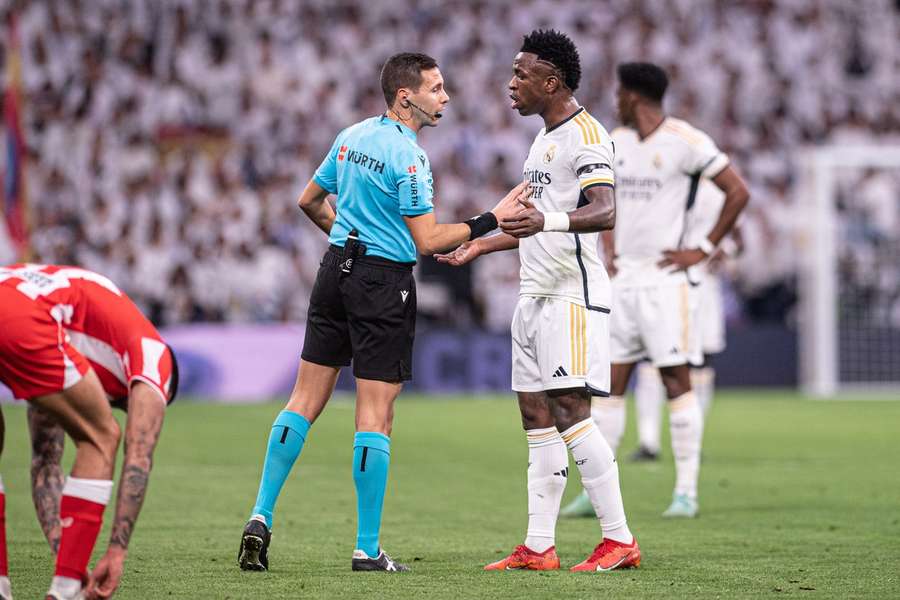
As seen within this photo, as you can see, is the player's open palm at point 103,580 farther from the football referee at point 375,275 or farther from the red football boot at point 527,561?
the red football boot at point 527,561

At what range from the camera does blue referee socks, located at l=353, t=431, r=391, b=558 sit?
261 inches

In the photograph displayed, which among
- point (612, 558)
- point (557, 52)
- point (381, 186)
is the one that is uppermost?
point (557, 52)

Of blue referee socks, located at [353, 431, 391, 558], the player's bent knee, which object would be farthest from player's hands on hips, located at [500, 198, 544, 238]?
the player's bent knee

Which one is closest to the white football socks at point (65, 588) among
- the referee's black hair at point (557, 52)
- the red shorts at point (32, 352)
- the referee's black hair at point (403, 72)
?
the red shorts at point (32, 352)

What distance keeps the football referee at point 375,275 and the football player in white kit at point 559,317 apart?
0.33 metres

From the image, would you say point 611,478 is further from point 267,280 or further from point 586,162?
point 267,280

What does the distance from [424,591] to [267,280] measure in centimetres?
1516

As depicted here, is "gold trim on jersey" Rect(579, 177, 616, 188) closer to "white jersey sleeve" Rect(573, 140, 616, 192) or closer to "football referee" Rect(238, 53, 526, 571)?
"white jersey sleeve" Rect(573, 140, 616, 192)

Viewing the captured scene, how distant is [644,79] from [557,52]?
2390mm

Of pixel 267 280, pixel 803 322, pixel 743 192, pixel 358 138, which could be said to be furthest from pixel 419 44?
pixel 358 138

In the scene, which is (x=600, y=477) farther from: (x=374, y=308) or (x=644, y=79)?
(x=644, y=79)

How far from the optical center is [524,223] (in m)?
6.43

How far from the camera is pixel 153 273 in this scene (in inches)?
807

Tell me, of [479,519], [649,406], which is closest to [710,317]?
[649,406]
